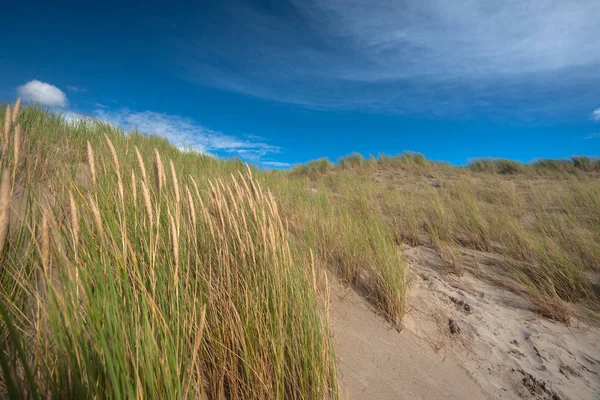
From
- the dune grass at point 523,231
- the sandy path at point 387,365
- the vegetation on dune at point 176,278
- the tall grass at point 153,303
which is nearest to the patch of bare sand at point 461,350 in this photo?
the sandy path at point 387,365

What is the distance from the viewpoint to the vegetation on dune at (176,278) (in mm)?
804

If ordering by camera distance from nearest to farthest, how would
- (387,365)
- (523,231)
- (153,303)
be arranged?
(153,303)
(387,365)
(523,231)

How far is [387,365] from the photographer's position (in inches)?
79.4

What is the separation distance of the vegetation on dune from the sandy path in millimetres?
254

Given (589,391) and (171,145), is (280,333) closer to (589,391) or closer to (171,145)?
(589,391)

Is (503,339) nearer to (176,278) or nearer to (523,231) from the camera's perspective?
(523,231)

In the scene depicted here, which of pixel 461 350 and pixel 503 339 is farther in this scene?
pixel 503 339

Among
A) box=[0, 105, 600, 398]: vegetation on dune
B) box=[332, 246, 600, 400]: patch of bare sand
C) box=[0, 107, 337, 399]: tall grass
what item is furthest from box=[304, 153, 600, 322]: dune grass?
box=[0, 107, 337, 399]: tall grass

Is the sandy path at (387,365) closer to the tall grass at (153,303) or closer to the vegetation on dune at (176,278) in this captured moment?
the vegetation on dune at (176,278)

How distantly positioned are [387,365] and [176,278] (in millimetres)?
1756

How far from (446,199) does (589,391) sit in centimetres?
519

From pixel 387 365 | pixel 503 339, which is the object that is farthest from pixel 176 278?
pixel 503 339

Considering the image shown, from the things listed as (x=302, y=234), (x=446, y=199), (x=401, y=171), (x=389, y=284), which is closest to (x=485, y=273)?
(x=389, y=284)

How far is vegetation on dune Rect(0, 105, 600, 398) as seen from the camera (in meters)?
0.80
